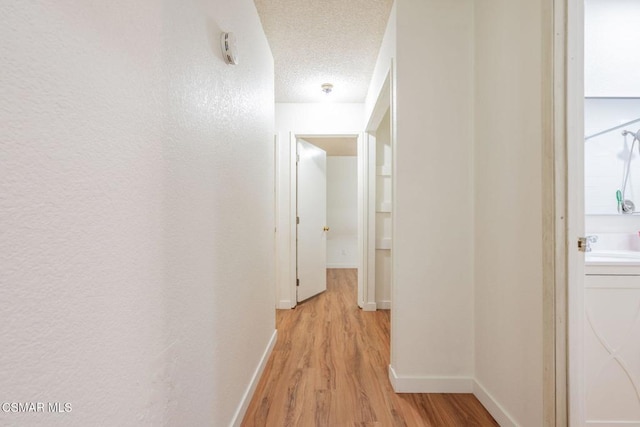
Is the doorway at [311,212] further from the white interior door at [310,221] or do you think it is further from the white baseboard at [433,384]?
the white baseboard at [433,384]

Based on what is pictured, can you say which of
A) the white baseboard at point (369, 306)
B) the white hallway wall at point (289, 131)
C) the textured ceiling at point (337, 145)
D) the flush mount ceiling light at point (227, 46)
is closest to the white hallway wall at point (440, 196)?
the flush mount ceiling light at point (227, 46)

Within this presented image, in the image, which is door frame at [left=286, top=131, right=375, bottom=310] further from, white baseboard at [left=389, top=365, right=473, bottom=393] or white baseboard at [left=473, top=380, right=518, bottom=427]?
white baseboard at [left=473, top=380, right=518, bottom=427]

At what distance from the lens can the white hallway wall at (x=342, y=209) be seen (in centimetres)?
587

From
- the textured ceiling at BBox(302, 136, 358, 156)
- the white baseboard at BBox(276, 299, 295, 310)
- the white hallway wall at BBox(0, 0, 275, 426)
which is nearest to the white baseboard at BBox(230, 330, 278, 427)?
the white hallway wall at BBox(0, 0, 275, 426)

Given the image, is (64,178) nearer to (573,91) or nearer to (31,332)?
(31,332)

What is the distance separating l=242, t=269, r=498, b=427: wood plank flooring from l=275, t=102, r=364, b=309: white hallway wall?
62cm

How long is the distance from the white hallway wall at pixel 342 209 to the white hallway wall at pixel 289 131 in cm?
256

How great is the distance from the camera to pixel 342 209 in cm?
590

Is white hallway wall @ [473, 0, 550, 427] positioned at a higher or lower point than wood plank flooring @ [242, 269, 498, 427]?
higher

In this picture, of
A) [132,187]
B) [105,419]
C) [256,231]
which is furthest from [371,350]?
[132,187]

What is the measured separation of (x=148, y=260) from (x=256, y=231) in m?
1.07

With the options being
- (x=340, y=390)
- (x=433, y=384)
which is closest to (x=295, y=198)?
(x=340, y=390)

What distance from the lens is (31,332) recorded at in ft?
1.41

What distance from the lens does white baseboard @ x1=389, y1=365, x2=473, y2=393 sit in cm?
165
